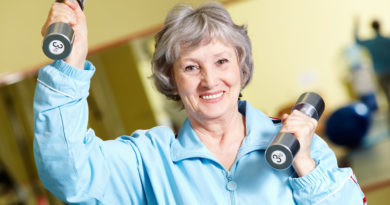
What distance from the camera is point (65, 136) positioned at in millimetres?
1119

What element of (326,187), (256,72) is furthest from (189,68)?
(256,72)

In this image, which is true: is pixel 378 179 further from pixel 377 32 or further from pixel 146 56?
pixel 146 56

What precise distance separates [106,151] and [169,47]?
1.03 feet

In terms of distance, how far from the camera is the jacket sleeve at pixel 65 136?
1114mm

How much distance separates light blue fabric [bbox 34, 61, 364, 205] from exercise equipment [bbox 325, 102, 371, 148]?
2.70m

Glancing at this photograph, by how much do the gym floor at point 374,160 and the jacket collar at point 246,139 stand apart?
2.56 m

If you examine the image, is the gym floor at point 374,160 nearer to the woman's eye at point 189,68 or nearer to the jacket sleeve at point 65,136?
the woman's eye at point 189,68

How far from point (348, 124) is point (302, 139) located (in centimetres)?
289

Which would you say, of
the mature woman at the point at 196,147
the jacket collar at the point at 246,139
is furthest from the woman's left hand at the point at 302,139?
the jacket collar at the point at 246,139

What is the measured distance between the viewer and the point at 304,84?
4254 mm

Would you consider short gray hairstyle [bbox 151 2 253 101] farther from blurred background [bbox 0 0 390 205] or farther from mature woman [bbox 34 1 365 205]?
blurred background [bbox 0 0 390 205]

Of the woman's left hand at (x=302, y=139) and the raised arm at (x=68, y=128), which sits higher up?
the raised arm at (x=68, y=128)

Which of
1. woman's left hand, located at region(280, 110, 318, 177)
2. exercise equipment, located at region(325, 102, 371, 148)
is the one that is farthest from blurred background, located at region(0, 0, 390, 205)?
woman's left hand, located at region(280, 110, 318, 177)

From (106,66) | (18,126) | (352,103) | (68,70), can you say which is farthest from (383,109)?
(68,70)
